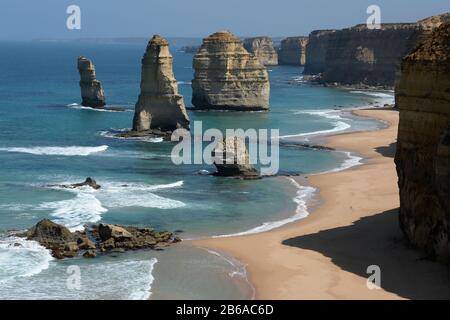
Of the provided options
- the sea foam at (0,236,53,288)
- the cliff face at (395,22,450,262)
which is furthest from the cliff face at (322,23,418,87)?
the sea foam at (0,236,53,288)

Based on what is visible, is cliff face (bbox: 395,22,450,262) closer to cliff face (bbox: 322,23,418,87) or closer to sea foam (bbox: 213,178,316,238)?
sea foam (bbox: 213,178,316,238)

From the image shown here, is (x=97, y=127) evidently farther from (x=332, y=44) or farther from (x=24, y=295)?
(x=332, y=44)

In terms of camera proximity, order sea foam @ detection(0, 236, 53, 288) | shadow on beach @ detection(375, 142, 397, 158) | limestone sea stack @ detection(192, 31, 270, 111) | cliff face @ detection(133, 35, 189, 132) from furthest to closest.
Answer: limestone sea stack @ detection(192, 31, 270, 111)
cliff face @ detection(133, 35, 189, 132)
shadow on beach @ detection(375, 142, 397, 158)
sea foam @ detection(0, 236, 53, 288)

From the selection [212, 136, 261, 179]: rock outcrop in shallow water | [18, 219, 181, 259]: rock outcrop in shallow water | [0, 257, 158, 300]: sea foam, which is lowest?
[0, 257, 158, 300]: sea foam

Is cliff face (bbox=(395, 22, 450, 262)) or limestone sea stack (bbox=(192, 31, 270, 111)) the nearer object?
cliff face (bbox=(395, 22, 450, 262))

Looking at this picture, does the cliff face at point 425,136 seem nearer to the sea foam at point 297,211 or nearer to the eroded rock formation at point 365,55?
the sea foam at point 297,211

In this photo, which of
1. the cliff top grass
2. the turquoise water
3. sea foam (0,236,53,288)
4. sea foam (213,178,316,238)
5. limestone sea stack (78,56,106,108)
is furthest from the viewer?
limestone sea stack (78,56,106,108)
